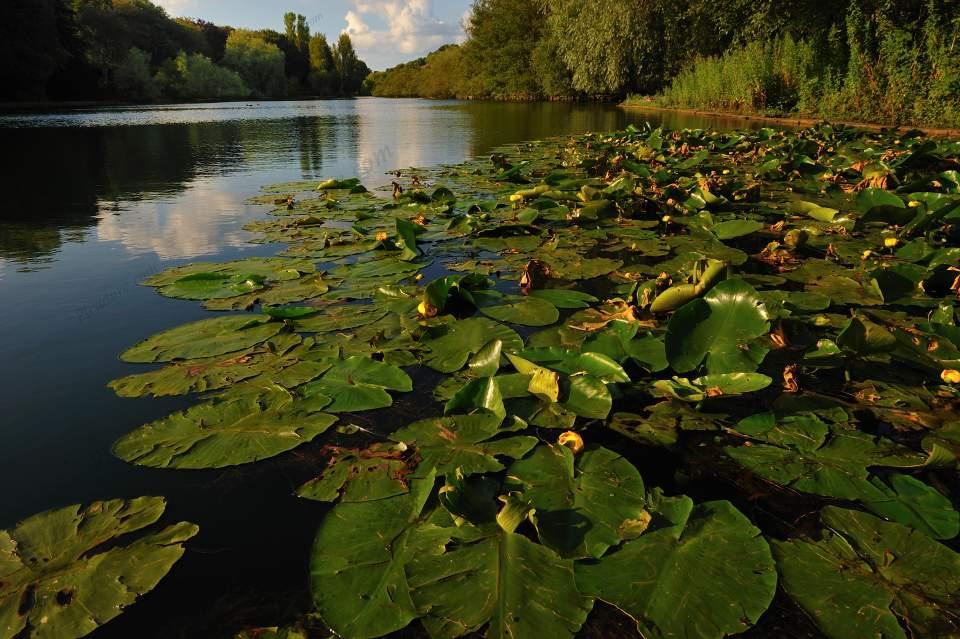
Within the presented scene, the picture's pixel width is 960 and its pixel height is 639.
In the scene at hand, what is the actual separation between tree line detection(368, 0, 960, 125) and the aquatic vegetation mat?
7.32m

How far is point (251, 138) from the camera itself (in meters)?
11.7

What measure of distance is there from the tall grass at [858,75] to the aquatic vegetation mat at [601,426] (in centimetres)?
689

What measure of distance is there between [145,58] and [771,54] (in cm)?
4013

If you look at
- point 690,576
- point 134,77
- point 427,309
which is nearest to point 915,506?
point 690,576

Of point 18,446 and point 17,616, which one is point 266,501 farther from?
point 18,446

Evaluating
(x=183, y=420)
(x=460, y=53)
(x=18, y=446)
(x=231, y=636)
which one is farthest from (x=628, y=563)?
(x=460, y=53)

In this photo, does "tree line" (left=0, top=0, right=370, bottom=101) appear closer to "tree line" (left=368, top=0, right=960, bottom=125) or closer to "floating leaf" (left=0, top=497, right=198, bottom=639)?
"tree line" (left=368, top=0, right=960, bottom=125)

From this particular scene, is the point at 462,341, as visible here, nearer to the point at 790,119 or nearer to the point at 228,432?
the point at 228,432

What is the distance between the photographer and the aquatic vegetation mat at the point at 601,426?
0.91 meters

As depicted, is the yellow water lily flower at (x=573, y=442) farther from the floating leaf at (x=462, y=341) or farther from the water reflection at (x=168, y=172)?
the water reflection at (x=168, y=172)

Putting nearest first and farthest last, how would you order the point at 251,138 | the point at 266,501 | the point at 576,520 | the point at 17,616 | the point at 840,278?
the point at 17,616, the point at 576,520, the point at 266,501, the point at 840,278, the point at 251,138

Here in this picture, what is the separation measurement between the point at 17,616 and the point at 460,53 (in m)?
49.5

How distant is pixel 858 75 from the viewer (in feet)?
30.0

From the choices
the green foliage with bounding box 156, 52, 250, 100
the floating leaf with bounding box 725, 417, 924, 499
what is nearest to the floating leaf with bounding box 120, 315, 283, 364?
the floating leaf with bounding box 725, 417, 924, 499
